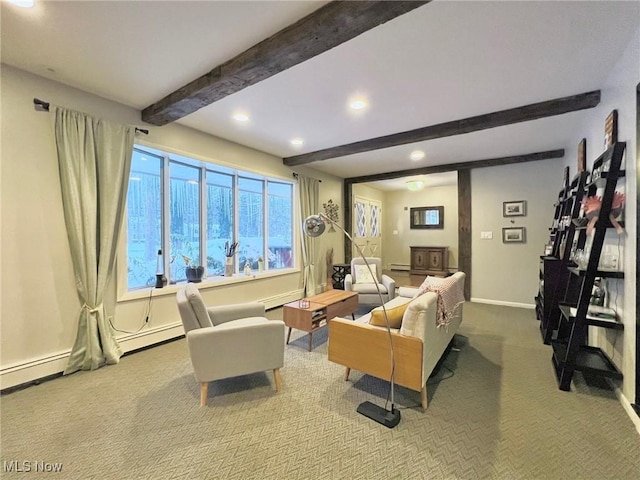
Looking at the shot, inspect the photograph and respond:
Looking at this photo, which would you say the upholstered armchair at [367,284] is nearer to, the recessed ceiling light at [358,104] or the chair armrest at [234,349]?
the chair armrest at [234,349]

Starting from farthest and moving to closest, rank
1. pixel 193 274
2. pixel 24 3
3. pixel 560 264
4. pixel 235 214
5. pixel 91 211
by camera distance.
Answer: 1. pixel 235 214
2. pixel 193 274
3. pixel 560 264
4. pixel 91 211
5. pixel 24 3

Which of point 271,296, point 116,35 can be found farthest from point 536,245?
point 116,35

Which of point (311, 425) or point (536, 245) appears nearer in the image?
point (311, 425)

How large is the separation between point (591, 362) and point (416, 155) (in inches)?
140

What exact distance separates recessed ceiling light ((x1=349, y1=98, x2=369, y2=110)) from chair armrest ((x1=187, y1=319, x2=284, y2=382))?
7.53 feet

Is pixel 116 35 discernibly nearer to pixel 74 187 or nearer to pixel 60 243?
pixel 74 187

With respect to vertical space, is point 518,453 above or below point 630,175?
below

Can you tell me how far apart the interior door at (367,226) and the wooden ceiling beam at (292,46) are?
4971 mm

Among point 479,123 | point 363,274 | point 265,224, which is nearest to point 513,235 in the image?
point 479,123

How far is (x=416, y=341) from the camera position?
1978 millimetres

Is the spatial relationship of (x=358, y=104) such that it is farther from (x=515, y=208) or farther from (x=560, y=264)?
(x=515, y=208)

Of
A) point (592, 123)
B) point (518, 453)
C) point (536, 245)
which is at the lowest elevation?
point (518, 453)

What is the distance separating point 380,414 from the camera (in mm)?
1952

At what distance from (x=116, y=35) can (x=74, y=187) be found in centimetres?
141
